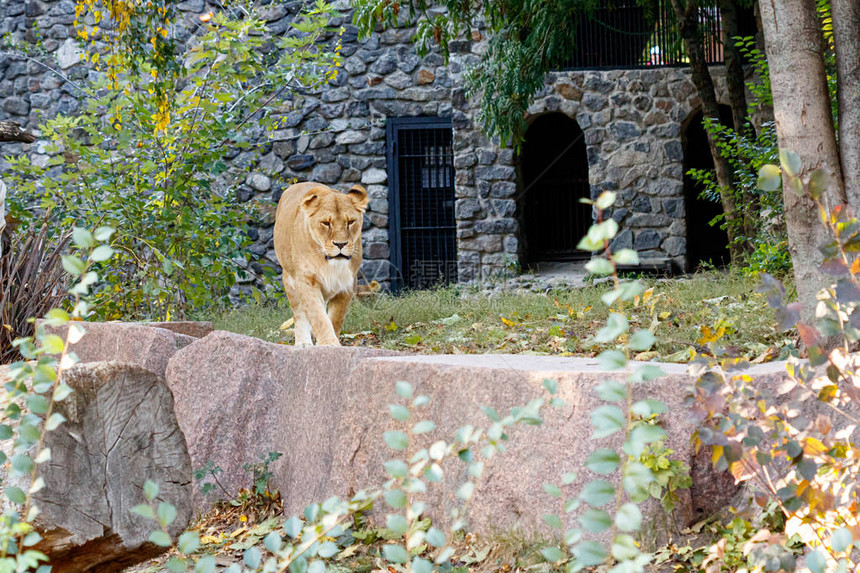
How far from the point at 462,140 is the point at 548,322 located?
194 inches

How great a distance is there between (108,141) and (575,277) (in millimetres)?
5910

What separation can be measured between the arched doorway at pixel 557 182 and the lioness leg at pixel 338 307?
6.81 metres

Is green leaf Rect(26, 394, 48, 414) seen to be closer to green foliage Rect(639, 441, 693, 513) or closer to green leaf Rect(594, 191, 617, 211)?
green leaf Rect(594, 191, 617, 211)

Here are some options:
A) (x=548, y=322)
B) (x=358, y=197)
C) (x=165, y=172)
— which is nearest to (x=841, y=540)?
(x=358, y=197)

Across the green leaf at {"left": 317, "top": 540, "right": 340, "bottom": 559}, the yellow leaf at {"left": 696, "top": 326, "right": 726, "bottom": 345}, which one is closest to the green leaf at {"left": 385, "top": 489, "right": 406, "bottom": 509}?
the green leaf at {"left": 317, "top": 540, "right": 340, "bottom": 559}

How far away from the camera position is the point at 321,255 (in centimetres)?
562

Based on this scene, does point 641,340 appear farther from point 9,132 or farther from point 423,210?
point 423,210

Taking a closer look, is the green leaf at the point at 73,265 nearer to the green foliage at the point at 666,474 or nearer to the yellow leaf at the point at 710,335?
the green foliage at the point at 666,474

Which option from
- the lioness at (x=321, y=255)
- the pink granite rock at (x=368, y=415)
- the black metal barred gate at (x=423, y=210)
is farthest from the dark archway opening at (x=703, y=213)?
the pink granite rock at (x=368, y=415)

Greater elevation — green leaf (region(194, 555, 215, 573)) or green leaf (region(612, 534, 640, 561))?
green leaf (region(612, 534, 640, 561))

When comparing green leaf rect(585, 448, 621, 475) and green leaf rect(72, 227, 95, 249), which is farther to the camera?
green leaf rect(72, 227, 95, 249)

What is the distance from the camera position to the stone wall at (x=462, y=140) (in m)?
10.6

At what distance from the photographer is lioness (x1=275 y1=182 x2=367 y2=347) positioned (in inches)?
218

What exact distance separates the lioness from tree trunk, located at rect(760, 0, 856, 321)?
2.43m
